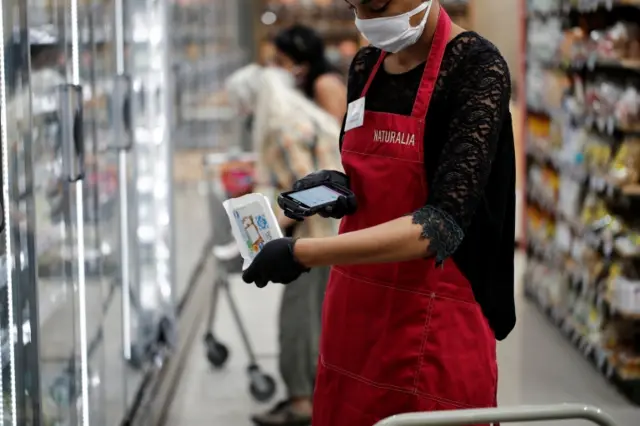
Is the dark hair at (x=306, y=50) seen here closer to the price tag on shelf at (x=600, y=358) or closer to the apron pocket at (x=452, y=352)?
the price tag on shelf at (x=600, y=358)

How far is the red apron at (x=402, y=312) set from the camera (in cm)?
217

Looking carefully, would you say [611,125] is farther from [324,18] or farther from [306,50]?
[324,18]

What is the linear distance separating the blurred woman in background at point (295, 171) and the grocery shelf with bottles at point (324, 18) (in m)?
7.58

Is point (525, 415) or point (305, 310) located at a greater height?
point (525, 415)

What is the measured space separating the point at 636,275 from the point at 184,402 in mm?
2223

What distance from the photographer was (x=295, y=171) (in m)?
4.48

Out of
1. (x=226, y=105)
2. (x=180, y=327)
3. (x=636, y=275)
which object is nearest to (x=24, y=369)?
(x=636, y=275)

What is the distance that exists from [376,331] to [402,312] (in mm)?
81

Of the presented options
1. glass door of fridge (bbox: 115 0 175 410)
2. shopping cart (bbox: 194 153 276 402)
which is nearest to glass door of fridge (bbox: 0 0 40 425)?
glass door of fridge (bbox: 115 0 175 410)

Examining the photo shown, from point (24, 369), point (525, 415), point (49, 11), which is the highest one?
point (49, 11)

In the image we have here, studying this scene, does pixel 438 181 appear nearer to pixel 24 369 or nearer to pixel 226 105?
pixel 24 369

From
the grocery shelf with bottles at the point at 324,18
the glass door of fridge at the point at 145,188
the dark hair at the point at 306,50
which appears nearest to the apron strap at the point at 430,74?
the glass door of fridge at the point at 145,188

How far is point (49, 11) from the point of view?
10.7ft

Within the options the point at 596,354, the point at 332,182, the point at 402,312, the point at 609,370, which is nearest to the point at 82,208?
the point at 332,182
